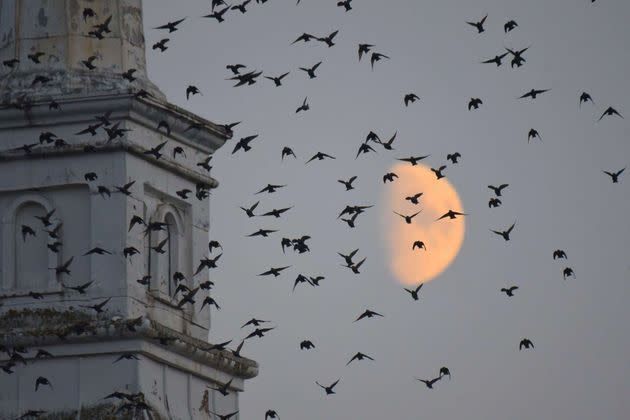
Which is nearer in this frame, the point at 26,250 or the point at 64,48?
the point at 26,250

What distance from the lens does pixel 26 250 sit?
5128 cm

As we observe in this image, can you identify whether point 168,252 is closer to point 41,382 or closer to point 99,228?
point 99,228

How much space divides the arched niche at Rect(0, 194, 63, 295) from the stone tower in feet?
0.09

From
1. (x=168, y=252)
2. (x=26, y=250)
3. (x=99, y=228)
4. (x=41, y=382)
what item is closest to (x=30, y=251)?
(x=26, y=250)

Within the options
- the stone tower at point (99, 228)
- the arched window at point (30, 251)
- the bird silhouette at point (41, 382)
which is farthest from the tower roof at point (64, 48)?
the bird silhouette at point (41, 382)

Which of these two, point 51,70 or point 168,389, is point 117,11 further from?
point 168,389

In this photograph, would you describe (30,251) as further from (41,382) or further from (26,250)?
(41,382)

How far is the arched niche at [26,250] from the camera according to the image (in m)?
50.8

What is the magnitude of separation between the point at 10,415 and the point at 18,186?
4.42m

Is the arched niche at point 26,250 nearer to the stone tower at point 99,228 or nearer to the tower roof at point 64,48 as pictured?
the stone tower at point 99,228

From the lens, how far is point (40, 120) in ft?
168

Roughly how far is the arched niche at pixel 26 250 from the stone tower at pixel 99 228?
3cm

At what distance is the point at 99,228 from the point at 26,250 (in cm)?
163

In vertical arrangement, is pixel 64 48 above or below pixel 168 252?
above
